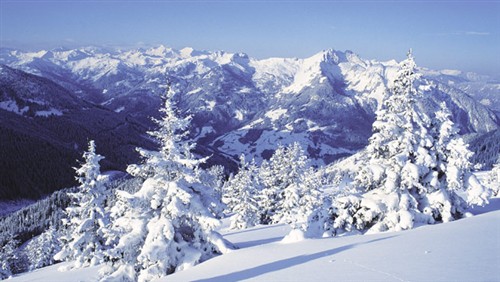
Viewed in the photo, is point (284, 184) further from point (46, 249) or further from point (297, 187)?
point (46, 249)

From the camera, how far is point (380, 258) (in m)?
12.1

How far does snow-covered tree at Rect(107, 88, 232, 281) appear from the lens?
634 inches

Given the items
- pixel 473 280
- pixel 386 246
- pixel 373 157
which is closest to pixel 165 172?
pixel 386 246

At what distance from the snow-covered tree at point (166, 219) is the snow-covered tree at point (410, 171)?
8.05 metres

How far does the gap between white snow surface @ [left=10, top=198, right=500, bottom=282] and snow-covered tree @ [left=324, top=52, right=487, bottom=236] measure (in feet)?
4.65

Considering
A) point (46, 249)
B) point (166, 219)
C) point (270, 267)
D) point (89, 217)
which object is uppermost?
point (166, 219)

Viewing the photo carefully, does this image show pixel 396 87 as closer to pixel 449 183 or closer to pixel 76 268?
pixel 449 183

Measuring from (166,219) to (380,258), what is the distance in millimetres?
9490

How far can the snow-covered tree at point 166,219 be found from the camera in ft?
52.9

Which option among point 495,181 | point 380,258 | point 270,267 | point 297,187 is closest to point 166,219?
point 270,267

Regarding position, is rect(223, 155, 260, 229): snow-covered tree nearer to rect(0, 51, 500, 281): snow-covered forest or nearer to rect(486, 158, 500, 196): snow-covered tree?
rect(0, 51, 500, 281): snow-covered forest

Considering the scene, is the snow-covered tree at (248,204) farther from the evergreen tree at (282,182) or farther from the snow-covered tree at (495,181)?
the snow-covered tree at (495,181)

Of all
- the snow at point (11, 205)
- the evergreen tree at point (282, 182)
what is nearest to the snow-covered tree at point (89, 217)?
the evergreen tree at point (282, 182)

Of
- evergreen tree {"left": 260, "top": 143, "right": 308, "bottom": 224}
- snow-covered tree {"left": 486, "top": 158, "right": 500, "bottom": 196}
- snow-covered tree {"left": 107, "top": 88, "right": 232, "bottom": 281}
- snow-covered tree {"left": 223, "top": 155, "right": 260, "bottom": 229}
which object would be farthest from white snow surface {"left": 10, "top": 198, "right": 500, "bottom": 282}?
snow-covered tree {"left": 223, "top": 155, "right": 260, "bottom": 229}
